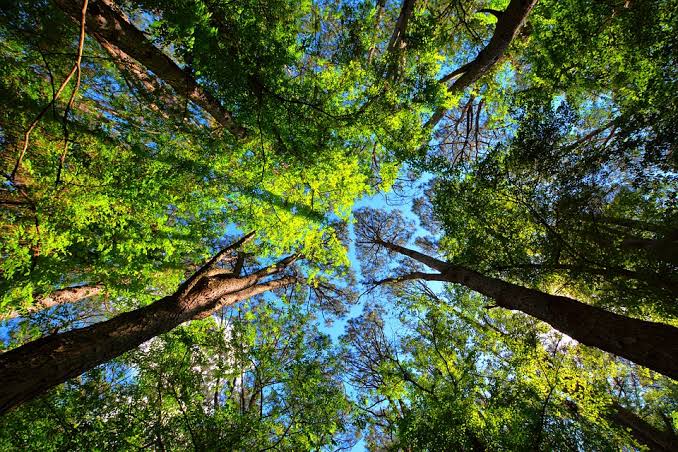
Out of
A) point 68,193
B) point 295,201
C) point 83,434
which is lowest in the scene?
point 83,434

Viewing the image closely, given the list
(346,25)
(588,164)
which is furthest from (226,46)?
(588,164)

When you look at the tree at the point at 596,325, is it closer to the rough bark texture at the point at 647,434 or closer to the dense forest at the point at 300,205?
the dense forest at the point at 300,205

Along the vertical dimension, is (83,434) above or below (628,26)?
below

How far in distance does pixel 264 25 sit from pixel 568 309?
702 centimetres

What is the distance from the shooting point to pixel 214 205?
25.8ft

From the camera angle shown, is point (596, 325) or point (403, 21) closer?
point (596, 325)

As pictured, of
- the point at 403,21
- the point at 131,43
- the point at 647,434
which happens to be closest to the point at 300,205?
the point at 131,43

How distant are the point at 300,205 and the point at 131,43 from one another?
4769 mm

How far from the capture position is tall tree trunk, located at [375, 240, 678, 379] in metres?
3.04

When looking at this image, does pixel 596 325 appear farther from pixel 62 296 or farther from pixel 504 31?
pixel 62 296

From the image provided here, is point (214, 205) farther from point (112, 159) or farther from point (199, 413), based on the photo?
point (199, 413)

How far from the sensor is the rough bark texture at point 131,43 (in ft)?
14.4

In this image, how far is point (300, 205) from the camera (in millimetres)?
7914

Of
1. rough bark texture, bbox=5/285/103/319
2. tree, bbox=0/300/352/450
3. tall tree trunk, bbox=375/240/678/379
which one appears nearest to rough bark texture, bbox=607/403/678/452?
tall tree trunk, bbox=375/240/678/379
